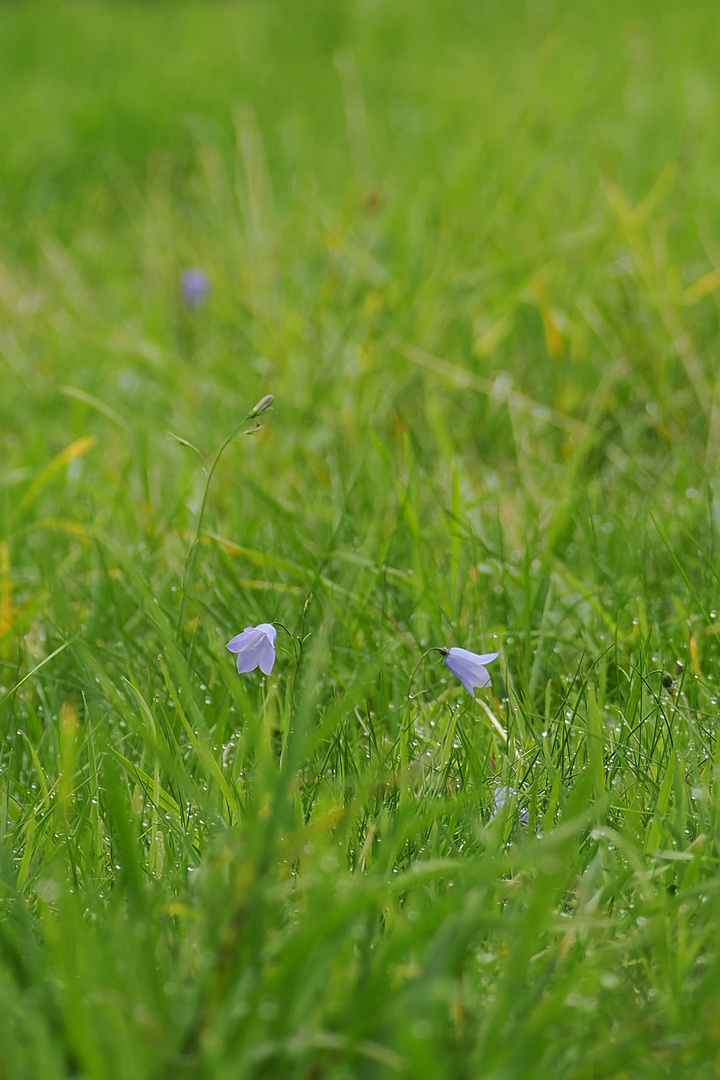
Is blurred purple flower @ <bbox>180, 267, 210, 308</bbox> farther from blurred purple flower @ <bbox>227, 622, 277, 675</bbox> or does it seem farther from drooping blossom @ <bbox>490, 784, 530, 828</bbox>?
drooping blossom @ <bbox>490, 784, 530, 828</bbox>

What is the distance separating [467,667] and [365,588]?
0.41 metres

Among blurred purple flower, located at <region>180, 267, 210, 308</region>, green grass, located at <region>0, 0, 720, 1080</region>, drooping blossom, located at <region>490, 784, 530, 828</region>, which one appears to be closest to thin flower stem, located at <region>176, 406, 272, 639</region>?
green grass, located at <region>0, 0, 720, 1080</region>

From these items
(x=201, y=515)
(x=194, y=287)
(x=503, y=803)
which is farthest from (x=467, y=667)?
(x=194, y=287)

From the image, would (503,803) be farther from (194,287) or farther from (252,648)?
→ (194,287)

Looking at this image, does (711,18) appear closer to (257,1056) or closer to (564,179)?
(564,179)

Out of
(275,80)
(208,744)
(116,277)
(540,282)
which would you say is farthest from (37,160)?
(208,744)

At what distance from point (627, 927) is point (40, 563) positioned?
1154mm

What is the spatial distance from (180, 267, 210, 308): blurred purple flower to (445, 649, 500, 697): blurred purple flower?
201 cm

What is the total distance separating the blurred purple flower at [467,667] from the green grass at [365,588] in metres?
0.06

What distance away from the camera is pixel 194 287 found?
293 cm

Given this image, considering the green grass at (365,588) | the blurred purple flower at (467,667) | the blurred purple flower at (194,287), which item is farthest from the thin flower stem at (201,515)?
the blurred purple flower at (194,287)

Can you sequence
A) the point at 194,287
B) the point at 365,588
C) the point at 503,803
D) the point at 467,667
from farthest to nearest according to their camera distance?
the point at 194,287 < the point at 365,588 < the point at 467,667 < the point at 503,803

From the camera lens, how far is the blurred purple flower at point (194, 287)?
2.93m

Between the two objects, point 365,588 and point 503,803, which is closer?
point 503,803
